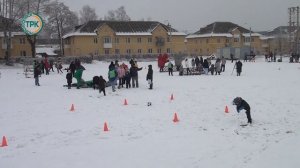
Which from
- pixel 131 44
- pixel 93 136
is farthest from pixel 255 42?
pixel 93 136

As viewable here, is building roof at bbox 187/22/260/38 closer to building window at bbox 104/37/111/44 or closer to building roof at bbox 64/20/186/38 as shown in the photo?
building roof at bbox 64/20/186/38

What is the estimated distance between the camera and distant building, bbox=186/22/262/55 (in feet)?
288

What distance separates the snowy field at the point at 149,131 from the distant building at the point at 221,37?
227ft

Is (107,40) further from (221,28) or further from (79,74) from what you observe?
(79,74)

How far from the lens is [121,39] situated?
75.4 metres

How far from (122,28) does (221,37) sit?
87.0ft

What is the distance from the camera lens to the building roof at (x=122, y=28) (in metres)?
71.6

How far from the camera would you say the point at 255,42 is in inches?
3718

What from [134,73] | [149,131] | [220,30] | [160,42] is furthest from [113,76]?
[220,30]

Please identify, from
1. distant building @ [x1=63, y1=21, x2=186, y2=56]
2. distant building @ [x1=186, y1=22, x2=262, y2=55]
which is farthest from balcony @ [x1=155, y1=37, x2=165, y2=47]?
distant building @ [x1=186, y1=22, x2=262, y2=55]

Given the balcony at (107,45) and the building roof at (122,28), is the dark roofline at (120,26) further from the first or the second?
the balcony at (107,45)

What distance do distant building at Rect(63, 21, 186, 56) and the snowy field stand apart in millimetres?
52596

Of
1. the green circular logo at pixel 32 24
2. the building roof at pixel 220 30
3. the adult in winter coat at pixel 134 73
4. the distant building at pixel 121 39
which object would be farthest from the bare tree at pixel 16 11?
the building roof at pixel 220 30

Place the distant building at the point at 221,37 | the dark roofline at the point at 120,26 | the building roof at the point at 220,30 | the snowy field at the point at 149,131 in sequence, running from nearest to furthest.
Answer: the snowy field at the point at 149,131
the dark roofline at the point at 120,26
the building roof at the point at 220,30
the distant building at the point at 221,37
